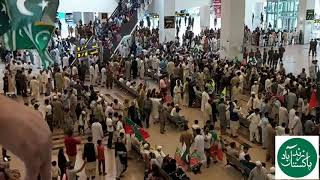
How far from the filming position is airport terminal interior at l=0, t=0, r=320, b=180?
6.89 metres

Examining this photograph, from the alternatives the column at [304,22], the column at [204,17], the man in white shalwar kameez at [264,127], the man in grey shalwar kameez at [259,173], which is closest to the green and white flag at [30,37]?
the man in grey shalwar kameez at [259,173]

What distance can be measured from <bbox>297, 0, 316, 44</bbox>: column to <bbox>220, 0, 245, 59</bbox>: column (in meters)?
9.80

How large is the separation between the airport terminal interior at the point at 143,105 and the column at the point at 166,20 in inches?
2.4

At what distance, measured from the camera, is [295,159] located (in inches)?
217

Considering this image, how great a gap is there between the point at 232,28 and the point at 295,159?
17.7m

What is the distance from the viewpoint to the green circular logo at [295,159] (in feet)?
18.2

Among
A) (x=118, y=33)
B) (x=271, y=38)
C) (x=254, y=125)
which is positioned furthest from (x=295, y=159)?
(x=271, y=38)

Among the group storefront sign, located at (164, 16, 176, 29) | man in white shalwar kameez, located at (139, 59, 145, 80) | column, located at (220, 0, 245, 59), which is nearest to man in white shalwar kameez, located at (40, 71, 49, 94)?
man in white shalwar kameez, located at (139, 59, 145, 80)

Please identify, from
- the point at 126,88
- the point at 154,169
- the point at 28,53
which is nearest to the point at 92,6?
the point at 28,53

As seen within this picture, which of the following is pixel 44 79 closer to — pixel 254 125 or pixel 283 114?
pixel 254 125

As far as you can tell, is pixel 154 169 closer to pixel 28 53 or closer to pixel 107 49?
pixel 107 49

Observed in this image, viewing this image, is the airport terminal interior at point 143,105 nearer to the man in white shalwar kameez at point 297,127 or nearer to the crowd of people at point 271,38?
the man in white shalwar kameez at point 297,127

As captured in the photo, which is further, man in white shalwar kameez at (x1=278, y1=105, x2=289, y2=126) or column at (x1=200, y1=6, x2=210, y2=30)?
column at (x1=200, y1=6, x2=210, y2=30)

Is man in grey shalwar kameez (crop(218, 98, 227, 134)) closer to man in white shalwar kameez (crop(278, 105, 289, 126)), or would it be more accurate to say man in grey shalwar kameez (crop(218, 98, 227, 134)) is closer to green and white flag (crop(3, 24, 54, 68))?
man in white shalwar kameez (crop(278, 105, 289, 126))
